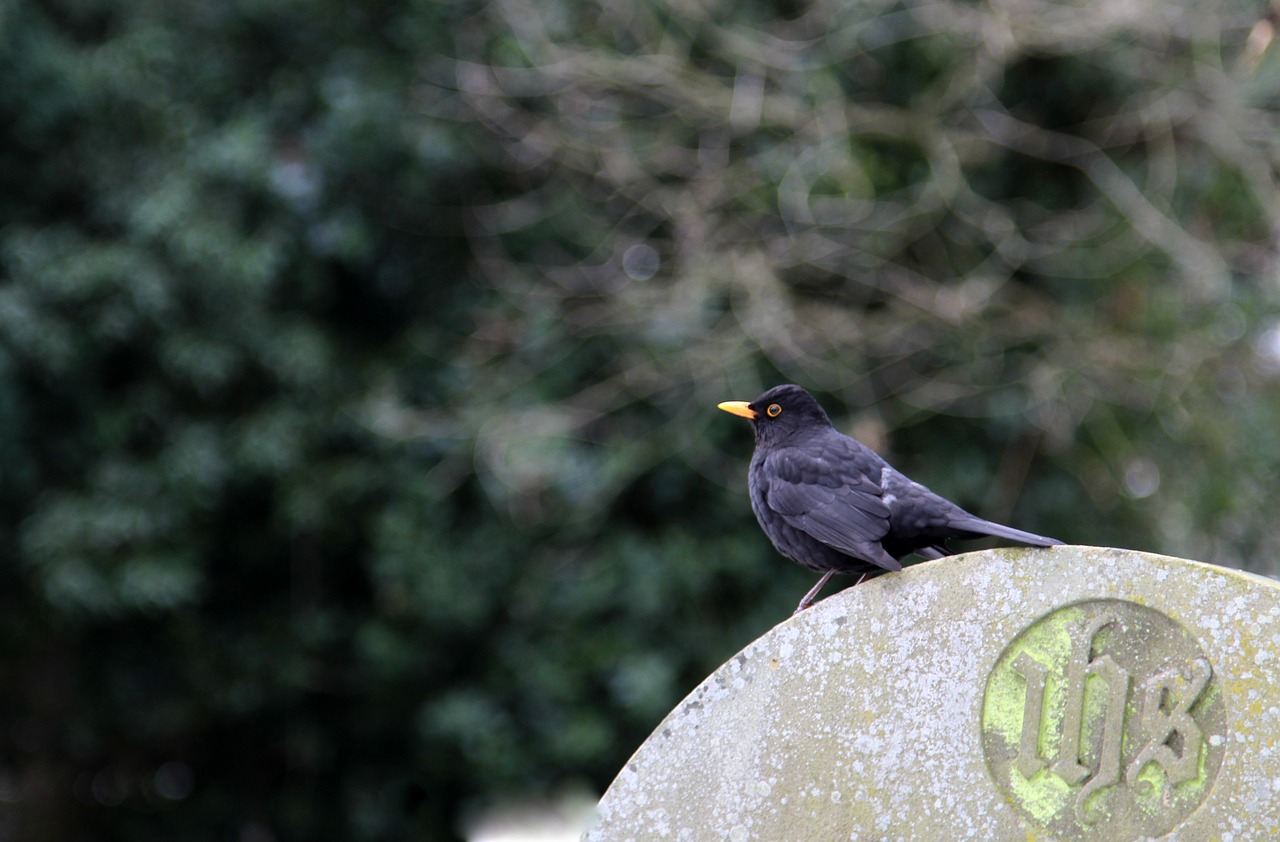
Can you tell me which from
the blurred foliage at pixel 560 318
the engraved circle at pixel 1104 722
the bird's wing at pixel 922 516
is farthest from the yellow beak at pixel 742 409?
the blurred foliage at pixel 560 318

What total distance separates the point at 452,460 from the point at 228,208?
1621mm

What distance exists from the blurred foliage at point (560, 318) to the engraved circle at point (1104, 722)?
3.49 m

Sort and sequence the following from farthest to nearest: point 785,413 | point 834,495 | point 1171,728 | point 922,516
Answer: point 785,413, point 834,495, point 922,516, point 1171,728

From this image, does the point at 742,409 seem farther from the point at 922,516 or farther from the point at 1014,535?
the point at 1014,535

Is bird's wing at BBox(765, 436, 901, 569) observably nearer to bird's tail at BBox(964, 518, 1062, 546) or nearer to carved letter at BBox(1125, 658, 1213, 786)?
bird's tail at BBox(964, 518, 1062, 546)

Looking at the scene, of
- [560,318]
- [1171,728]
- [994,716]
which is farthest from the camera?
[560,318]

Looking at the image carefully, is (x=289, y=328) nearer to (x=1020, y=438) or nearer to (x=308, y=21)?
(x=308, y=21)

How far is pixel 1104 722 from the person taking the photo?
252 cm

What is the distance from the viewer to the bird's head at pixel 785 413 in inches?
130

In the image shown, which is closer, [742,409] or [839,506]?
[839,506]

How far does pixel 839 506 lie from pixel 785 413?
0.45 m

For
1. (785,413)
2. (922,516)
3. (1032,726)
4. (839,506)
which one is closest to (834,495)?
(839,506)

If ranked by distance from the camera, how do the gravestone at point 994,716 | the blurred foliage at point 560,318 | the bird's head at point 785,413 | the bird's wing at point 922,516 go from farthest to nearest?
the blurred foliage at point 560,318, the bird's head at point 785,413, the bird's wing at point 922,516, the gravestone at point 994,716

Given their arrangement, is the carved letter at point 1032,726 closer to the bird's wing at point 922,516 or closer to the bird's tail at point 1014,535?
the bird's tail at point 1014,535
